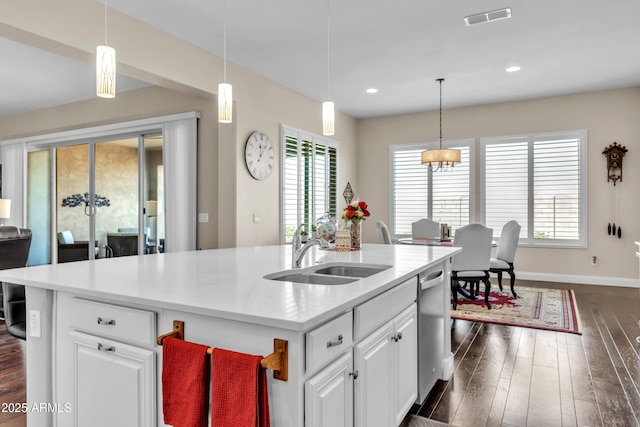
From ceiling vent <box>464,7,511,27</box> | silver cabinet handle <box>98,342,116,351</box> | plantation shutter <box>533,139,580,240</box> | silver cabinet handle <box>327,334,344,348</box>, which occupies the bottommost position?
silver cabinet handle <box>98,342,116,351</box>

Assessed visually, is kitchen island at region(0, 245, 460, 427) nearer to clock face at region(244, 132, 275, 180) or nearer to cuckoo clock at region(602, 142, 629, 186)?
clock face at region(244, 132, 275, 180)

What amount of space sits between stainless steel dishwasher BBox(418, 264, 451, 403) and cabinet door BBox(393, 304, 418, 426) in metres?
0.08

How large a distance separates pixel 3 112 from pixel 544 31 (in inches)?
312

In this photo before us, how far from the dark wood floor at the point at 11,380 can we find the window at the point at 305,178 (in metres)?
3.06

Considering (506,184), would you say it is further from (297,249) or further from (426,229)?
(297,249)

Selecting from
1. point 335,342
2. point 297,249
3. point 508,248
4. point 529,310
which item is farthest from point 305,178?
point 335,342

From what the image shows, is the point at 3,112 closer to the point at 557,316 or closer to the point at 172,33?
the point at 172,33

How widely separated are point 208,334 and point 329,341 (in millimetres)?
408

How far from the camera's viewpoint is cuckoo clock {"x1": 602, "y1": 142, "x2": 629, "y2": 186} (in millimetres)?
5789

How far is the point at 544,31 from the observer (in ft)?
12.7

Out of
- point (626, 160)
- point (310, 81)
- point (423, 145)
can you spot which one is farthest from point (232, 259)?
point (626, 160)

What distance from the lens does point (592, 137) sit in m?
5.99

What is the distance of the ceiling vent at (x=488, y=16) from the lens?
3.48 metres

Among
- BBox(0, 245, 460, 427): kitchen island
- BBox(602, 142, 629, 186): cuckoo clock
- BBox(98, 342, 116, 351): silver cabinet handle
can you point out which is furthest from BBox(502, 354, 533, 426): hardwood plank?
BBox(602, 142, 629, 186): cuckoo clock
